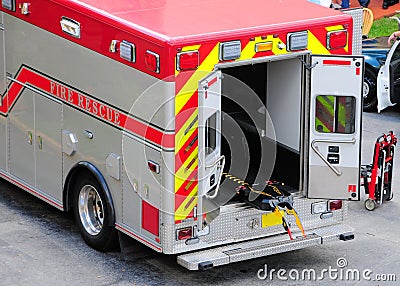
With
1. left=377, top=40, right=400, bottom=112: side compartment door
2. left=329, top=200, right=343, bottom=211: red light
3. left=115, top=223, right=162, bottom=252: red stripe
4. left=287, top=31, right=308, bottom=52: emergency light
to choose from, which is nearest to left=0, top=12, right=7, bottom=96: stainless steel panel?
left=115, top=223, right=162, bottom=252: red stripe

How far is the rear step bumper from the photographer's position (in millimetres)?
9352

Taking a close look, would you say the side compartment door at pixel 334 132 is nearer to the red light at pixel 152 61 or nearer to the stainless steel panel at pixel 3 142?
the red light at pixel 152 61

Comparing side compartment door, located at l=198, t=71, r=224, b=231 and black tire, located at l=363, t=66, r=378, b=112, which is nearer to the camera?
side compartment door, located at l=198, t=71, r=224, b=231

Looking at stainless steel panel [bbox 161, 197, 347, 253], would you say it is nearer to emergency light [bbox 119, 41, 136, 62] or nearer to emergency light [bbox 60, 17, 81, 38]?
emergency light [bbox 119, 41, 136, 62]

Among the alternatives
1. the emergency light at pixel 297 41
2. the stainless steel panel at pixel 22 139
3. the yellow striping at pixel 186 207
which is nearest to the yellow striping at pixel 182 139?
the yellow striping at pixel 186 207

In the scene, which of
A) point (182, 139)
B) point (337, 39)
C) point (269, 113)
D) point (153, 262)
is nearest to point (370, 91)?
point (269, 113)

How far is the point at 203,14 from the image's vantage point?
9.66 m

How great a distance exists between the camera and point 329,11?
10.0 m

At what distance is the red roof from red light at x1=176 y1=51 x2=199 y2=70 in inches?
5.7

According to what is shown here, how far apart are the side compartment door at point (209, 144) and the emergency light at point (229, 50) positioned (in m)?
0.16

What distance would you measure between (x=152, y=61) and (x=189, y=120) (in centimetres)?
60

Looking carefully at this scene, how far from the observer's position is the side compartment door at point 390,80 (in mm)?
15344

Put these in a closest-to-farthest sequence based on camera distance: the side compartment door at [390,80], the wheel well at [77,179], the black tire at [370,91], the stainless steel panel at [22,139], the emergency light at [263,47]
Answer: the emergency light at [263,47] < the wheel well at [77,179] < the stainless steel panel at [22,139] < the side compartment door at [390,80] < the black tire at [370,91]

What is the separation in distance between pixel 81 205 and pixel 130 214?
3.17ft
